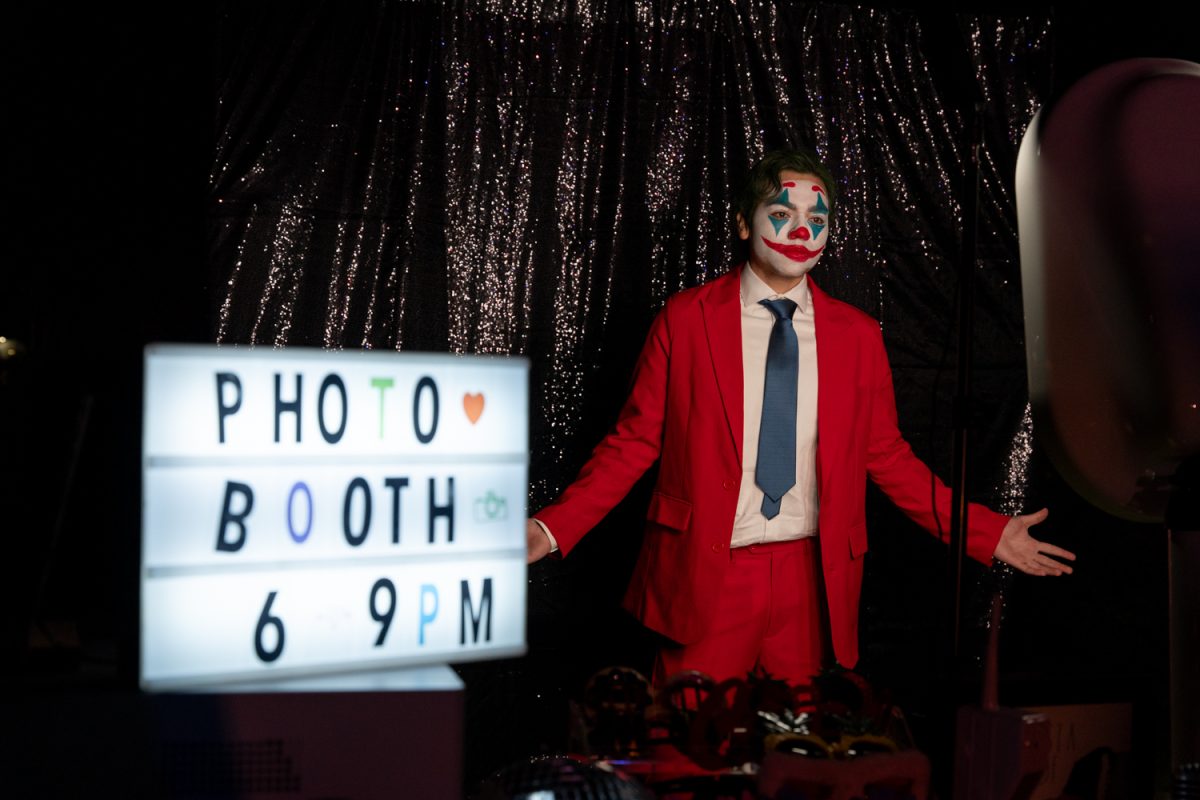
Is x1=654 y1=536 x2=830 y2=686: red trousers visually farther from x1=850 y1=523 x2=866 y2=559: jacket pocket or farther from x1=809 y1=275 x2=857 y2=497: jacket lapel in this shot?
x1=809 y1=275 x2=857 y2=497: jacket lapel

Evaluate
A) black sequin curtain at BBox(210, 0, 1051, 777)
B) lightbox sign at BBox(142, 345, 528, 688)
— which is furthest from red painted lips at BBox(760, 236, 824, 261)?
lightbox sign at BBox(142, 345, 528, 688)

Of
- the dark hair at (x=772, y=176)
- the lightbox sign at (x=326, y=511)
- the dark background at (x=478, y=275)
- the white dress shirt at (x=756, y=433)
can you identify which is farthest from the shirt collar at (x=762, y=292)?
the lightbox sign at (x=326, y=511)

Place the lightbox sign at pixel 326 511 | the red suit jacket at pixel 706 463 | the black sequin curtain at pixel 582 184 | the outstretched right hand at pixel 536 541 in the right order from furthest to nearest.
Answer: the black sequin curtain at pixel 582 184
the red suit jacket at pixel 706 463
the outstretched right hand at pixel 536 541
the lightbox sign at pixel 326 511

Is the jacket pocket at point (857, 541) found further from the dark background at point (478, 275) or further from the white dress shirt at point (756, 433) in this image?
the dark background at point (478, 275)

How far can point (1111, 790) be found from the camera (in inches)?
66.6

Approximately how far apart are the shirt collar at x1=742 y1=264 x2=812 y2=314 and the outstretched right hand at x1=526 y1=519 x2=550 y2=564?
28.8 inches

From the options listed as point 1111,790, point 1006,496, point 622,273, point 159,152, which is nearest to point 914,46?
point 622,273

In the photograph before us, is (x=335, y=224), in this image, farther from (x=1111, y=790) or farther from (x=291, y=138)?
(x=1111, y=790)

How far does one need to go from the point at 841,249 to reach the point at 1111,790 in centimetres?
203

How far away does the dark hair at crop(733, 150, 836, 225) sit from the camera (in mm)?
2787

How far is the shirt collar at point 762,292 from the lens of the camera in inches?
111

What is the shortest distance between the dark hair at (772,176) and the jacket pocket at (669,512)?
683 millimetres

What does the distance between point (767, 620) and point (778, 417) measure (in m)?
0.47

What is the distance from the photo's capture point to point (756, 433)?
2752 millimetres
